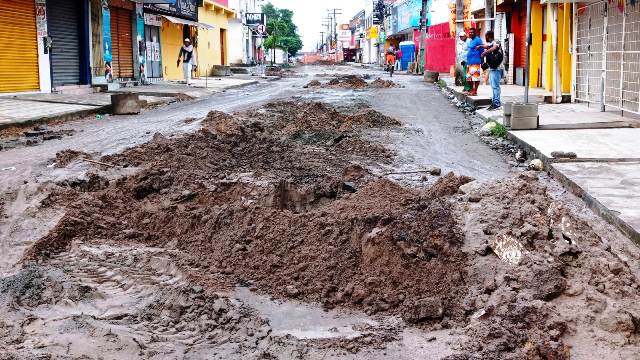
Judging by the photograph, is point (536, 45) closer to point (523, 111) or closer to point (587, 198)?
point (523, 111)

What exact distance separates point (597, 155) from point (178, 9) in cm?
2613

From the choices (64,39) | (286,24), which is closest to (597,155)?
(64,39)

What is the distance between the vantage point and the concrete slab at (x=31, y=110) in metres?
12.9

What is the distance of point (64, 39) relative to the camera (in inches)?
840

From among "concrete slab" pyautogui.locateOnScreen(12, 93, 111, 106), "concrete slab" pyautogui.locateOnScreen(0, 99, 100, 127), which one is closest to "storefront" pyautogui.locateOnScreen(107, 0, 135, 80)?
"concrete slab" pyautogui.locateOnScreen(12, 93, 111, 106)

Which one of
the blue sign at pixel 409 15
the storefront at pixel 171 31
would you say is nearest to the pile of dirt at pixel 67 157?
the storefront at pixel 171 31

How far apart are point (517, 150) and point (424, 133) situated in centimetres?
227

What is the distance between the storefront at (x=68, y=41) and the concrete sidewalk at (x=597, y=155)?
1308cm

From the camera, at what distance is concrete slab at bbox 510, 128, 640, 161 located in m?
8.66

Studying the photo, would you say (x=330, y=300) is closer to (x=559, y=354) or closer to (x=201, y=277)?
(x=201, y=277)

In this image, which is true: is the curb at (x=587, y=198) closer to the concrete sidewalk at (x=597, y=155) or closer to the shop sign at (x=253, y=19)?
the concrete sidewalk at (x=597, y=155)

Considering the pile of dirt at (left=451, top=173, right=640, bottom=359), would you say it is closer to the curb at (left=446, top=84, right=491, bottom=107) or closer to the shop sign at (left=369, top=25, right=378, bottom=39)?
the curb at (left=446, top=84, right=491, bottom=107)

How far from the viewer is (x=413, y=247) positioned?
15.4ft

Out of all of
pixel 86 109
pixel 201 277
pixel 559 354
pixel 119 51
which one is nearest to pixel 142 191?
pixel 201 277
